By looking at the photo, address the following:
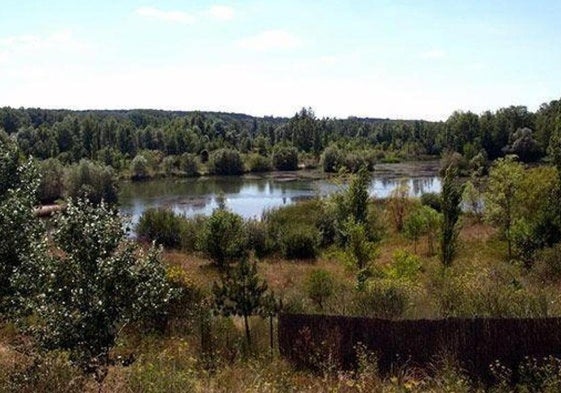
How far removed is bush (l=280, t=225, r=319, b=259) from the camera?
107 feet

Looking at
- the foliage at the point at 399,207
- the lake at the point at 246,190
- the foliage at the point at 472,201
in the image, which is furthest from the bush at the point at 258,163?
the foliage at the point at 472,201

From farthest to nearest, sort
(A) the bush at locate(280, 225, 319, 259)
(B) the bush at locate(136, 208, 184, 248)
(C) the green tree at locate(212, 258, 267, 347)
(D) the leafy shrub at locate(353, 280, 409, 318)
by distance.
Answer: (B) the bush at locate(136, 208, 184, 248) → (A) the bush at locate(280, 225, 319, 259) → (C) the green tree at locate(212, 258, 267, 347) → (D) the leafy shrub at locate(353, 280, 409, 318)

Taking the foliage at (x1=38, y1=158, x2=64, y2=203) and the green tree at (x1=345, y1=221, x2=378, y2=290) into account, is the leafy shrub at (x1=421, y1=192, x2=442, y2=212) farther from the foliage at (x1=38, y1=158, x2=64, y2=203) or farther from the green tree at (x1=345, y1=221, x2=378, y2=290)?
the foliage at (x1=38, y1=158, x2=64, y2=203)

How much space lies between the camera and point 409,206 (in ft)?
138

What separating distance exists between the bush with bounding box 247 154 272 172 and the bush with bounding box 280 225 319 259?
56636mm

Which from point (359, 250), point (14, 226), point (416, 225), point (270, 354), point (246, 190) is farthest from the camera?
point (246, 190)

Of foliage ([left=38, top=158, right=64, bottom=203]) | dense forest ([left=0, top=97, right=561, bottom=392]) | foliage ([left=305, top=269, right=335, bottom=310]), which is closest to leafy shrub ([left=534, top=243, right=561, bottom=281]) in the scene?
dense forest ([left=0, top=97, right=561, bottom=392])

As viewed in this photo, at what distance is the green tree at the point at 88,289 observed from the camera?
321 inches

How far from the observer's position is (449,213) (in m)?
21.5

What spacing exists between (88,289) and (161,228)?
90.9 ft

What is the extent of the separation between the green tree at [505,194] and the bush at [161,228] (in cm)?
1837

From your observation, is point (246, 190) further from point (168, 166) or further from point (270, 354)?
point (270, 354)

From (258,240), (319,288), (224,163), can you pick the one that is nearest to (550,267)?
(319,288)

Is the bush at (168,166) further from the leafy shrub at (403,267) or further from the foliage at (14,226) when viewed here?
the foliage at (14,226)
